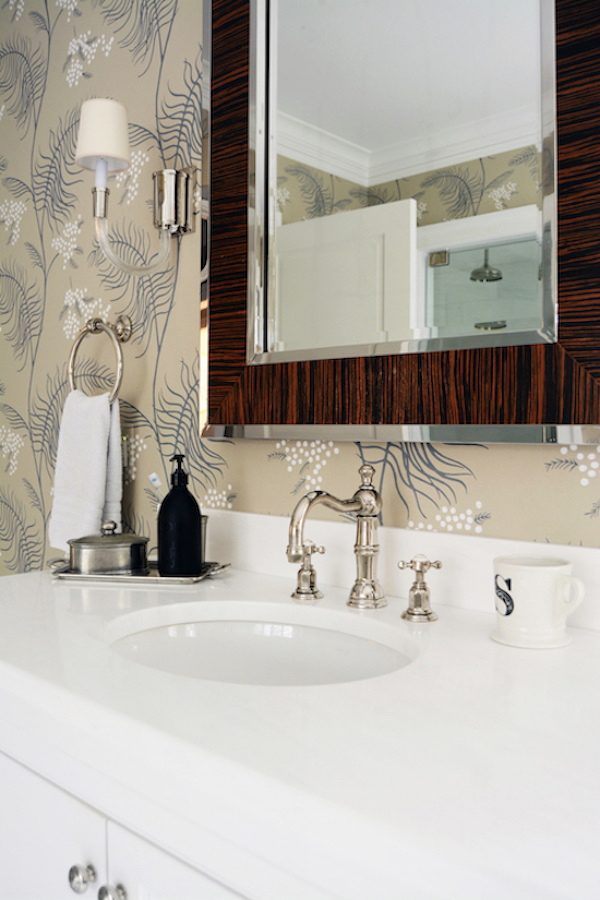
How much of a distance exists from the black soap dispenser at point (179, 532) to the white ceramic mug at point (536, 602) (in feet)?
1.70

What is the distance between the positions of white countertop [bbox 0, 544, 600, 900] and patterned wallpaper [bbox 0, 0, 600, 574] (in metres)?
0.24

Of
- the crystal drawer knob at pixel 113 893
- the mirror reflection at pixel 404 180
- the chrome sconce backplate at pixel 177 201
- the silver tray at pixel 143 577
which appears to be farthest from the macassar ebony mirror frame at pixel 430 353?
the crystal drawer knob at pixel 113 893

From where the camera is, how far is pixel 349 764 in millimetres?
496

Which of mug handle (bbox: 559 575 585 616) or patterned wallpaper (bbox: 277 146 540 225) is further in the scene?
patterned wallpaper (bbox: 277 146 540 225)

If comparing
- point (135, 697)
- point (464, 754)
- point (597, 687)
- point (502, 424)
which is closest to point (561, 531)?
point (502, 424)

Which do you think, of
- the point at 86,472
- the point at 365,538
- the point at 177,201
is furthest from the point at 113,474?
the point at 365,538

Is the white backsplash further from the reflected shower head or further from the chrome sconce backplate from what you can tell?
the chrome sconce backplate

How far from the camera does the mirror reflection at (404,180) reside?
893 millimetres

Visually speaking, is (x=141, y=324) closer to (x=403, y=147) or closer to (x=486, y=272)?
(x=403, y=147)

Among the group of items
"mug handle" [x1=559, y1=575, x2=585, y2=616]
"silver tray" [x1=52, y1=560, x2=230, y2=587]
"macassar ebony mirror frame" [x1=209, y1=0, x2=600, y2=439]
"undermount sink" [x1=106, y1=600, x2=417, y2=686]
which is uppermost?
"macassar ebony mirror frame" [x1=209, y1=0, x2=600, y2=439]

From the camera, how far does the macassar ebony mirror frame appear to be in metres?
0.83

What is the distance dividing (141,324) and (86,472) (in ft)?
1.09

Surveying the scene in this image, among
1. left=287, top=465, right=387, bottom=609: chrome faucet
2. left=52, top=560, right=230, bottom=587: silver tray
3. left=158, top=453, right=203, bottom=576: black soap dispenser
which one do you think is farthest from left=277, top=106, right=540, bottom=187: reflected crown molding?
left=52, top=560, right=230, bottom=587: silver tray

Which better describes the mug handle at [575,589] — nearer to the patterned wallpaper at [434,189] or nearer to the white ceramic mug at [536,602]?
the white ceramic mug at [536,602]
